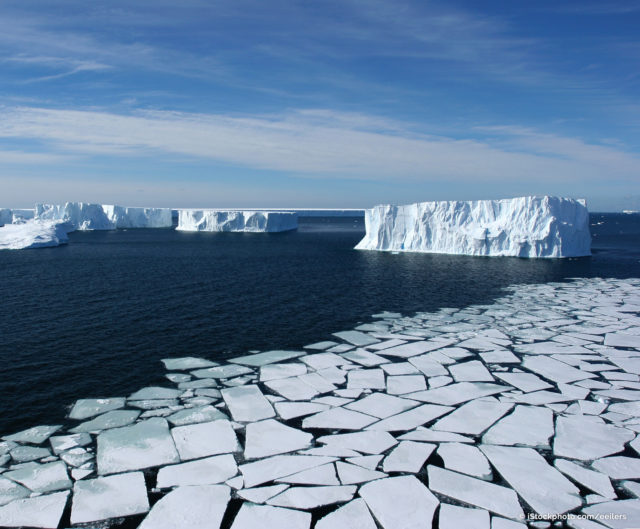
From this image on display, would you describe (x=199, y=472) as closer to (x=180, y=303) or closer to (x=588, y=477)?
(x=588, y=477)

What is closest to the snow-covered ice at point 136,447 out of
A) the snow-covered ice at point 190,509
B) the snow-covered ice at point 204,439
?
the snow-covered ice at point 204,439

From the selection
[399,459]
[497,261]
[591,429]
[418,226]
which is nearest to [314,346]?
[399,459]

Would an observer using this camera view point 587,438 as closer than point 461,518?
No

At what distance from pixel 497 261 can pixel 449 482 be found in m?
28.3

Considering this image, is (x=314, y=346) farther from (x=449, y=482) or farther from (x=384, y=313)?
(x=449, y=482)

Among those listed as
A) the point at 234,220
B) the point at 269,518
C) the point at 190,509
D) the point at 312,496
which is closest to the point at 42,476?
the point at 190,509

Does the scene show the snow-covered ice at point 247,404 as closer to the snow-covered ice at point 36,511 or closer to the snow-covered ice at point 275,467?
the snow-covered ice at point 275,467

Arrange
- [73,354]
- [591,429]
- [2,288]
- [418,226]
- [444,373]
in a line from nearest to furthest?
1. [591,429]
2. [444,373]
3. [73,354]
4. [2,288]
5. [418,226]

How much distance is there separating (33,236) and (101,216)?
103 ft

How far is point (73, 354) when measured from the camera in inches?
464

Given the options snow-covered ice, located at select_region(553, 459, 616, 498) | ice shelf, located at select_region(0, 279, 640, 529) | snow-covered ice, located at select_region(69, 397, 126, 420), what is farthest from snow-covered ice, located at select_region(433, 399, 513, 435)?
snow-covered ice, located at select_region(69, 397, 126, 420)

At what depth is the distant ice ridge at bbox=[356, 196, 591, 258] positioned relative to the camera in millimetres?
33375

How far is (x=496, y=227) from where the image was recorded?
34.5 meters

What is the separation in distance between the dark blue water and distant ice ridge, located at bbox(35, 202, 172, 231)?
1543 inches
